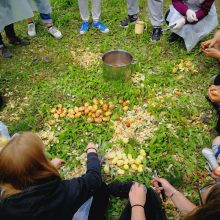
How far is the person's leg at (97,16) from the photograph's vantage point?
18.4ft

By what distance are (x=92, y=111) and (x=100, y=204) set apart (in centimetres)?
148

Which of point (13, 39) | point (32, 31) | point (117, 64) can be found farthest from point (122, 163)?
point (32, 31)

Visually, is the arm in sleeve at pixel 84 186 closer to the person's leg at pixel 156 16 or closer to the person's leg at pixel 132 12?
the person's leg at pixel 156 16

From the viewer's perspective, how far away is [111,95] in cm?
431

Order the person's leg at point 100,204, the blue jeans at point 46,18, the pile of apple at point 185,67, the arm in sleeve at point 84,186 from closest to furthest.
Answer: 1. the arm in sleeve at point 84,186
2. the person's leg at point 100,204
3. the pile of apple at point 185,67
4. the blue jeans at point 46,18

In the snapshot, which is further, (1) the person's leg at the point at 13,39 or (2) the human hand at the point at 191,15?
(1) the person's leg at the point at 13,39

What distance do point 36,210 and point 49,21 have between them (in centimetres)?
445

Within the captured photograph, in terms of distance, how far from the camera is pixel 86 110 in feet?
13.1

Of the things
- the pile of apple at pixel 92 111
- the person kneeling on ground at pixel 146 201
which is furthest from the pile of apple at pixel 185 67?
the person kneeling on ground at pixel 146 201

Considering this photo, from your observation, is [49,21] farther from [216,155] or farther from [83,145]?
[216,155]

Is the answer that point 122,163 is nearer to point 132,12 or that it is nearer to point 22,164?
point 22,164

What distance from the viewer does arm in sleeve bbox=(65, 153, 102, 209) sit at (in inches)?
90.6

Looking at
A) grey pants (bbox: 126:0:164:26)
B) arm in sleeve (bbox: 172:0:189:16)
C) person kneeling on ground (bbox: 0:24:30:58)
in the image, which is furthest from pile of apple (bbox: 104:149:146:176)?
person kneeling on ground (bbox: 0:24:30:58)

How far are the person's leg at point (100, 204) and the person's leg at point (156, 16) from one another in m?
3.32
